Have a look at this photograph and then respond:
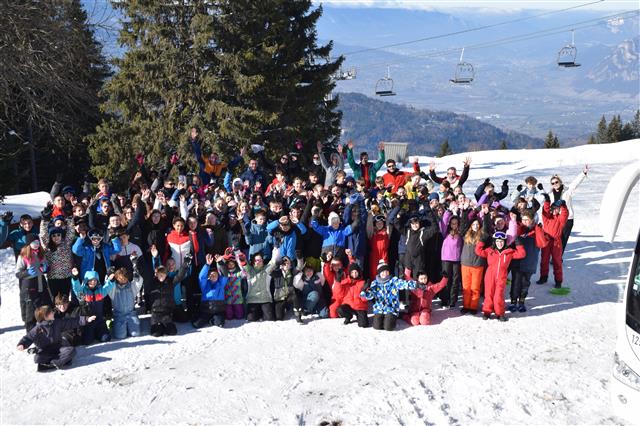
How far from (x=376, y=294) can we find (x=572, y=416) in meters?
3.14

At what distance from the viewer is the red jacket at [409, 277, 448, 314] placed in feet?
28.1

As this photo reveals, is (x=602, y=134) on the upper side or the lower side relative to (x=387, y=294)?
upper

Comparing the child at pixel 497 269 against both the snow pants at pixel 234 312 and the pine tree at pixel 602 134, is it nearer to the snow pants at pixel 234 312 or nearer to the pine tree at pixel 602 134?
the snow pants at pixel 234 312

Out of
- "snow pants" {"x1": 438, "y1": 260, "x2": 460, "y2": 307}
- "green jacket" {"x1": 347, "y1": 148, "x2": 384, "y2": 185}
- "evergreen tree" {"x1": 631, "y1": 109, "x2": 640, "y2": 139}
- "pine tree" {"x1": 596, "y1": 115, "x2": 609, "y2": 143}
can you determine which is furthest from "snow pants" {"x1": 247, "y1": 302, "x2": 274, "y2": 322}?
"evergreen tree" {"x1": 631, "y1": 109, "x2": 640, "y2": 139}

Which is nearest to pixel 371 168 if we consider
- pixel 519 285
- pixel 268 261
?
pixel 268 261

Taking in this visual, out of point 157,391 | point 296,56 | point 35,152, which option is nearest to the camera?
point 157,391

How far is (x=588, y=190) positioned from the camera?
20.4 m

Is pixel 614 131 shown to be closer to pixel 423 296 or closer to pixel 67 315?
pixel 423 296

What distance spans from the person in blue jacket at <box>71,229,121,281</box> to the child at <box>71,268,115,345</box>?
33cm

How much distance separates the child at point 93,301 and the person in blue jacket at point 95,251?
331mm

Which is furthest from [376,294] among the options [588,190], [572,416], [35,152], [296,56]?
[35,152]

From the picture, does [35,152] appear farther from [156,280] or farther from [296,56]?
[156,280]

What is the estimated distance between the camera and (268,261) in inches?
360

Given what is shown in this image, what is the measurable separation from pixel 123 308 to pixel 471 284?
520 centimetres
